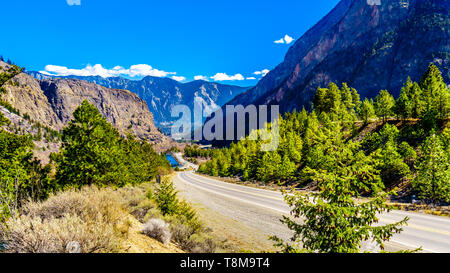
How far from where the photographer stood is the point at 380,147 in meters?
21.3

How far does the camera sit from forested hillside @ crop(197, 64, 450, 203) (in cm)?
491

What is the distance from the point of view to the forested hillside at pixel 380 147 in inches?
193

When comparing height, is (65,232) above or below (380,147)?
below

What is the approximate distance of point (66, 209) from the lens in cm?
691

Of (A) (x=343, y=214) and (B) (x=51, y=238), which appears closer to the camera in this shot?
(A) (x=343, y=214)

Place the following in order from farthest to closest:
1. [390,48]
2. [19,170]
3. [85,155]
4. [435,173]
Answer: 1. [390,48]
2. [435,173]
3. [85,155]
4. [19,170]

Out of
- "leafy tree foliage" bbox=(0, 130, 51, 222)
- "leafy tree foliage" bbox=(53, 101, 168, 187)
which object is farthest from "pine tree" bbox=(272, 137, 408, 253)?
"leafy tree foliage" bbox=(53, 101, 168, 187)

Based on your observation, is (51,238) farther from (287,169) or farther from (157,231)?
(287,169)

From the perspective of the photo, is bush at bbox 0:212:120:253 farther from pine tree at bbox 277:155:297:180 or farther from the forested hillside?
pine tree at bbox 277:155:297:180

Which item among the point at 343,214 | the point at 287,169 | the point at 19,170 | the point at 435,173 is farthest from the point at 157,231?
the point at 287,169

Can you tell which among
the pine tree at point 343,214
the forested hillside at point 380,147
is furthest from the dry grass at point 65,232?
the forested hillside at point 380,147

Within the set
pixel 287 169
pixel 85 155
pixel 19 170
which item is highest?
pixel 85 155

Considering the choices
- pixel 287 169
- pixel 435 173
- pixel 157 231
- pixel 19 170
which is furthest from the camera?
pixel 287 169

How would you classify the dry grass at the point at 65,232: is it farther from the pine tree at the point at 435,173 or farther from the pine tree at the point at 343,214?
the pine tree at the point at 435,173
